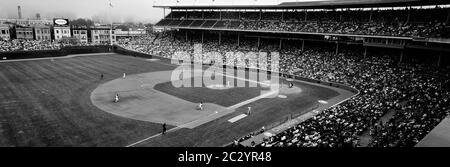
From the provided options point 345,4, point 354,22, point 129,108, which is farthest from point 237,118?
point 354,22

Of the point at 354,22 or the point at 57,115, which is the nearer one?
the point at 57,115

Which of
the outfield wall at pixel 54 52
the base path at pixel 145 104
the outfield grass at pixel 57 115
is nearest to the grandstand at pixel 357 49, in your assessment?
the base path at pixel 145 104

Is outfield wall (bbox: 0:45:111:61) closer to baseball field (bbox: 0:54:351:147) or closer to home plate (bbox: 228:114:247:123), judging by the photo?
baseball field (bbox: 0:54:351:147)

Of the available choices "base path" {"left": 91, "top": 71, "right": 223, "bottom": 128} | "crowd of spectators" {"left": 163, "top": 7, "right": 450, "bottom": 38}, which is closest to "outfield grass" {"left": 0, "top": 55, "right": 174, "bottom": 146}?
"base path" {"left": 91, "top": 71, "right": 223, "bottom": 128}

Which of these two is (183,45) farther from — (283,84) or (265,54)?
(283,84)

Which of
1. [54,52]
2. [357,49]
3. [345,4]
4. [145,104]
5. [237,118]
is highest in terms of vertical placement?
[345,4]

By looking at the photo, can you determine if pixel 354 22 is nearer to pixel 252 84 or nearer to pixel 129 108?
pixel 252 84

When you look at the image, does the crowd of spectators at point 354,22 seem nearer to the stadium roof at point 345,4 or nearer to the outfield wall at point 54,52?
the stadium roof at point 345,4
